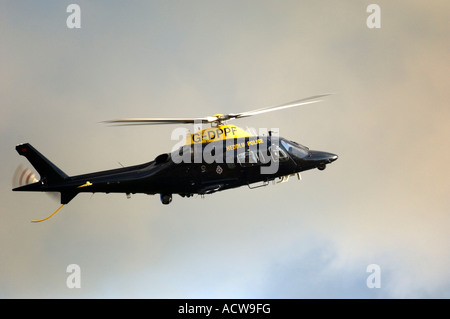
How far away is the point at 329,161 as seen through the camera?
1405 inches

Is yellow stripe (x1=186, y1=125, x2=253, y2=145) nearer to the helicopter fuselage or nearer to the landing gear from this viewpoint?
the helicopter fuselage

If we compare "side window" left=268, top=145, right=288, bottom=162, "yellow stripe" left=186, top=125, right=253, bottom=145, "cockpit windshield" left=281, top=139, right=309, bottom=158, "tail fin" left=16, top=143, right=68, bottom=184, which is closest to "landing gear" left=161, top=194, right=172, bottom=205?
"yellow stripe" left=186, top=125, right=253, bottom=145

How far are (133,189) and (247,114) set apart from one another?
25.1 feet

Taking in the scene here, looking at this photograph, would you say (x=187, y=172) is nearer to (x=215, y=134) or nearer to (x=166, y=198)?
(x=166, y=198)

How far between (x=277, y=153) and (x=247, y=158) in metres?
1.87

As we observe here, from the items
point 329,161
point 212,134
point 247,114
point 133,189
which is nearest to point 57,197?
point 133,189

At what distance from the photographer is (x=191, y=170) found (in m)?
33.5

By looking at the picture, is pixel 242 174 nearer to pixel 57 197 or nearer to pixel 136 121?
pixel 136 121

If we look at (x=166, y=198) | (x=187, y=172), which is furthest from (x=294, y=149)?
(x=166, y=198)

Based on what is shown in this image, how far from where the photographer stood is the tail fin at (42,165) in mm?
34156

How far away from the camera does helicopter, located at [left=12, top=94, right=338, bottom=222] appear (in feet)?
110

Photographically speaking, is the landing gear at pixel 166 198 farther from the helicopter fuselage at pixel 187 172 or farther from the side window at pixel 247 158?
the side window at pixel 247 158

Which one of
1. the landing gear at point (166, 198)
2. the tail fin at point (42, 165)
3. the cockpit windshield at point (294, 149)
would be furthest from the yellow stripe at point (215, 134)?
the tail fin at point (42, 165)
